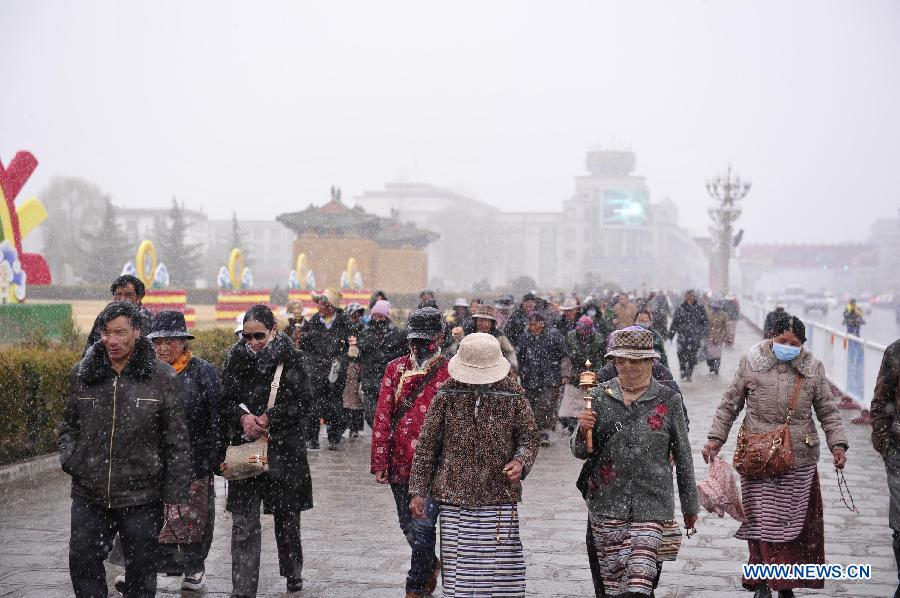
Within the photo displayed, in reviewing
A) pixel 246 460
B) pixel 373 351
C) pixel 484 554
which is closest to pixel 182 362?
pixel 246 460

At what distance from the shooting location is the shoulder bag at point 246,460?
17.9ft

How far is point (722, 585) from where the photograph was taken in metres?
5.99

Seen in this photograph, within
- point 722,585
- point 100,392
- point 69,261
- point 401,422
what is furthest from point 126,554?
point 69,261

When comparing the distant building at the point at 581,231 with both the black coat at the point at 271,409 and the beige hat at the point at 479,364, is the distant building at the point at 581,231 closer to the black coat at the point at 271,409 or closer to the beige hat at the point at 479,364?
the black coat at the point at 271,409

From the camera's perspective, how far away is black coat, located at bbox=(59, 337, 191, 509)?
4457 mm

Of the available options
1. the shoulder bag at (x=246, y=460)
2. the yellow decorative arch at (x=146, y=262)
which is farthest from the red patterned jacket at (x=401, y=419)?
the yellow decorative arch at (x=146, y=262)

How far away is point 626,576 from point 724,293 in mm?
46421

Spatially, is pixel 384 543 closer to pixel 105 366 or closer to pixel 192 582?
pixel 192 582

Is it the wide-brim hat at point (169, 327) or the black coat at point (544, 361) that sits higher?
the wide-brim hat at point (169, 327)

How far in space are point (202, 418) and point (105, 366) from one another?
124 cm

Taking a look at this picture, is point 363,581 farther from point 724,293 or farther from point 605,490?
point 724,293

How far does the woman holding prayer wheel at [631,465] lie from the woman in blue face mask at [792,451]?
46.4 inches

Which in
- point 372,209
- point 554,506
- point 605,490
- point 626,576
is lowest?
point 554,506

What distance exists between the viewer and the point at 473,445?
4.67m
